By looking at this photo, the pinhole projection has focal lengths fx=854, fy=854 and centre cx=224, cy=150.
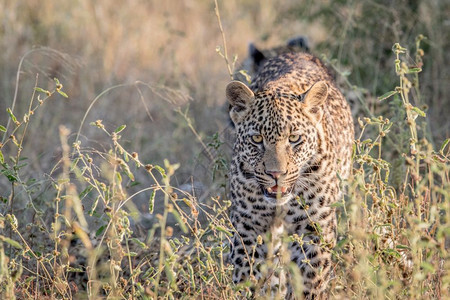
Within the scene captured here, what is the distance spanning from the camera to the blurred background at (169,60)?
8953mm

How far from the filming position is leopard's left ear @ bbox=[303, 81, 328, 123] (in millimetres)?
5551

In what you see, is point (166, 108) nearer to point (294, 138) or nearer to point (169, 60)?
point (169, 60)

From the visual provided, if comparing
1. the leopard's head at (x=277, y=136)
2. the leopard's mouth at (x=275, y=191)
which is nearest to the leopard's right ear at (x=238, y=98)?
the leopard's head at (x=277, y=136)

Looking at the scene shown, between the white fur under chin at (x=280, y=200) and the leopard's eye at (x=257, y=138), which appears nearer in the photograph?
the white fur under chin at (x=280, y=200)

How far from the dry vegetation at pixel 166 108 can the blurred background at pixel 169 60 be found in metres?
0.02

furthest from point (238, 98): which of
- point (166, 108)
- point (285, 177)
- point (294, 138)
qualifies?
point (166, 108)

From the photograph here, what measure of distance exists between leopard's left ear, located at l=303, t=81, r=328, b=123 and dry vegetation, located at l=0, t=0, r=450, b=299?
331mm

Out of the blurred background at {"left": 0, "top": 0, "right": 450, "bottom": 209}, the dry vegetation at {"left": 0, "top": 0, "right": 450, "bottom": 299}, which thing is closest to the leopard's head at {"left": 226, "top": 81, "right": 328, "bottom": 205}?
the dry vegetation at {"left": 0, "top": 0, "right": 450, "bottom": 299}

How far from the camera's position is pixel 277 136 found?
532 centimetres

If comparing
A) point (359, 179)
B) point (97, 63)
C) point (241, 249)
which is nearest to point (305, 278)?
point (241, 249)

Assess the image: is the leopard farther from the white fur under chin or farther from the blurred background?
the blurred background

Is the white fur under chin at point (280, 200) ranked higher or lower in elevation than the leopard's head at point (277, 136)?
lower

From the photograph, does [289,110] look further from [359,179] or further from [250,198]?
[359,179]

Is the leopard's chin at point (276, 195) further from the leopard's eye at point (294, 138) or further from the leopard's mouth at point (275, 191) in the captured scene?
the leopard's eye at point (294, 138)
